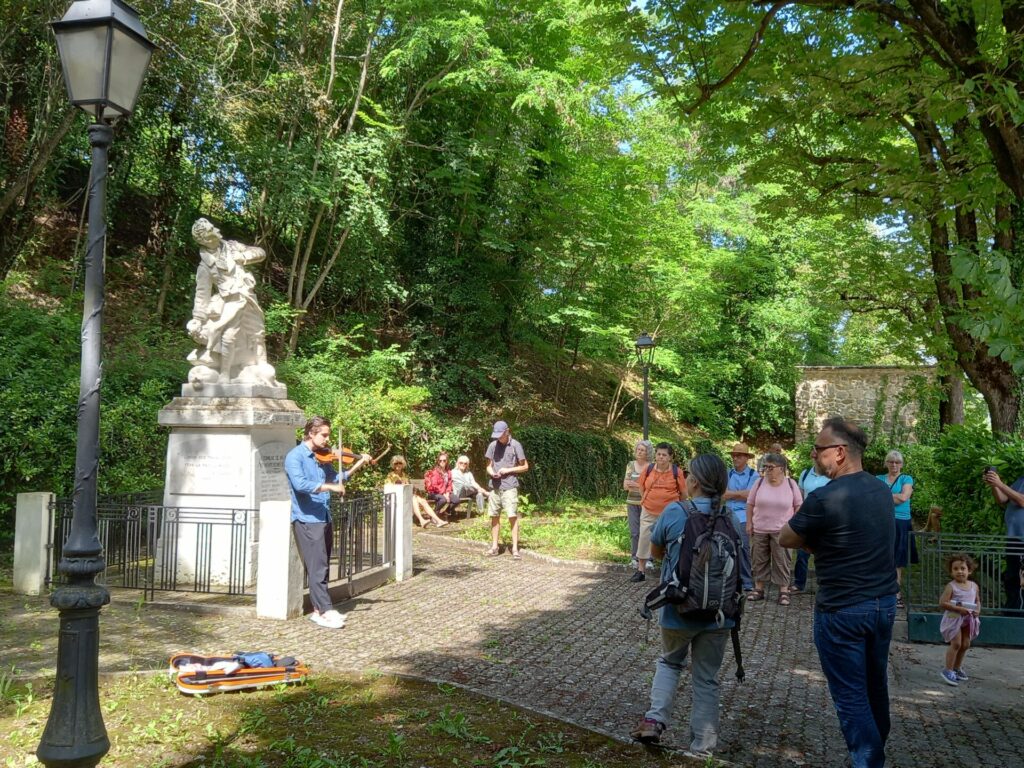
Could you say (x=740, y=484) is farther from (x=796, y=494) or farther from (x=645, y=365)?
(x=645, y=365)

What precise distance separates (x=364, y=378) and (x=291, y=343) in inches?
77.0

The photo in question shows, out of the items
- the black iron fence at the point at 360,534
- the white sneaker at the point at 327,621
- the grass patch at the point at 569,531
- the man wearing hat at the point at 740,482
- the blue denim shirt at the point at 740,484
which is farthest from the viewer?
the grass patch at the point at 569,531

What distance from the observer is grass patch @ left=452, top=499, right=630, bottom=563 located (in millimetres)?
13367

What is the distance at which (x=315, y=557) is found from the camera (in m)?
7.97

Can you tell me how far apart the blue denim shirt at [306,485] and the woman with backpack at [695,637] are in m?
4.02

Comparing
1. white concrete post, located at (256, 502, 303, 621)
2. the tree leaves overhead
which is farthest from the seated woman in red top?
white concrete post, located at (256, 502, 303, 621)

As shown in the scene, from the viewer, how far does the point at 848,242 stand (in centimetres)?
1798

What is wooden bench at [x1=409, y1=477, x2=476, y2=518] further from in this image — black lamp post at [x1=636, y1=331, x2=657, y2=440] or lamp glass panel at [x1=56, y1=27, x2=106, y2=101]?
lamp glass panel at [x1=56, y1=27, x2=106, y2=101]

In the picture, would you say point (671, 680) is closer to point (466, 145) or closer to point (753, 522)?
point (753, 522)

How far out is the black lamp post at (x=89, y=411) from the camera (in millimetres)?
3953

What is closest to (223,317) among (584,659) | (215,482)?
(215,482)

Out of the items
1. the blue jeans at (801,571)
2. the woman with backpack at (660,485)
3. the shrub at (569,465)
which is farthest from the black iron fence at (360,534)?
the shrub at (569,465)

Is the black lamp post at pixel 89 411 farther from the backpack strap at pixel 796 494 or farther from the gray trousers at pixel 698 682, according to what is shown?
the backpack strap at pixel 796 494

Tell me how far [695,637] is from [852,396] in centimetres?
3031
